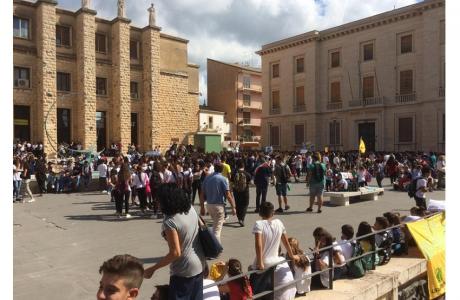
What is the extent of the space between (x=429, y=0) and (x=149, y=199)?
90.5 ft

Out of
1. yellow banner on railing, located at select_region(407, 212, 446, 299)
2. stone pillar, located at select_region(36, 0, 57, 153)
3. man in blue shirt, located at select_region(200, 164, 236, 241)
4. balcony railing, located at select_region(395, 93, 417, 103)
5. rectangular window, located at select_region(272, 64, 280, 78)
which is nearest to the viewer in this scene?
yellow banner on railing, located at select_region(407, 212, 446, 299)

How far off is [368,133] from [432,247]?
29383 millimetres

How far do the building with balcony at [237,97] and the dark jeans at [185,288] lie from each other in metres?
49.8

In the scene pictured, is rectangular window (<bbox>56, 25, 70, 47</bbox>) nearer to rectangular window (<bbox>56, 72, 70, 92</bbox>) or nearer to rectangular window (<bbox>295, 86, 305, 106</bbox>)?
rectangular window (<bbox>56, 72, 70, 92</bbox>)

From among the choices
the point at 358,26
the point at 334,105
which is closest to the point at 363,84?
the point at 334,105

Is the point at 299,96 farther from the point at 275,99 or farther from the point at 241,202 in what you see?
the point at 241,202

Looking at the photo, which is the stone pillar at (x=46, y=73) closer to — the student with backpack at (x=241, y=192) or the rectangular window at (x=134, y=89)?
the rectangular window at (x=134, y=89)

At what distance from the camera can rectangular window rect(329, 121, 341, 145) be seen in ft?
120

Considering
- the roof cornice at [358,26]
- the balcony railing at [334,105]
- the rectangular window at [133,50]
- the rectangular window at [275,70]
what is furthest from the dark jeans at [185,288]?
the rectangular window at [275,70]

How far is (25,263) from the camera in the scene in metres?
6.88

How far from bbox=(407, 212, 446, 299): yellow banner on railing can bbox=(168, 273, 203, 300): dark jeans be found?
4147 mm

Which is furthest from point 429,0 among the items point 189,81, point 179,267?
point 179,267

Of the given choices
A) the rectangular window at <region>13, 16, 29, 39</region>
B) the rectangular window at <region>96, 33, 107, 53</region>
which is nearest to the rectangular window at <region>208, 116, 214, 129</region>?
the rectangular window at <region>96, 33, 107, 53</region>

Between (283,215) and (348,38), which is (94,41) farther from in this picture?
(283,215)
